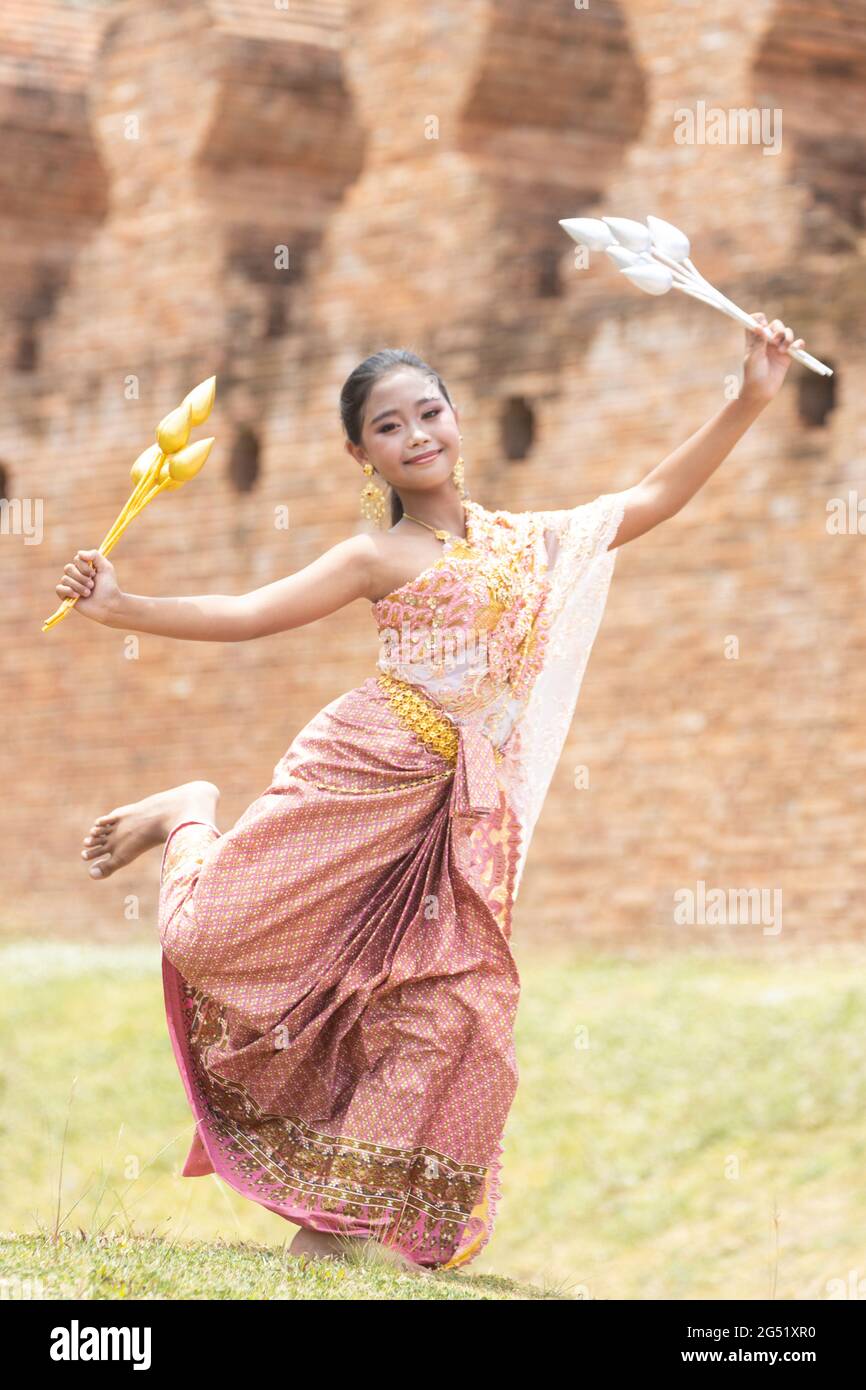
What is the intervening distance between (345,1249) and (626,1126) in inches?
189

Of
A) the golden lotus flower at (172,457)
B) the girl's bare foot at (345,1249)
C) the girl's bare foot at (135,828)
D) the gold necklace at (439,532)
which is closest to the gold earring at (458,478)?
the gold necklace at (439,532)

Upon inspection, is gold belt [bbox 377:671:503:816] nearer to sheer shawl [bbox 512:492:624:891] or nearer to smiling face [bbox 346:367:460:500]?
sheer shawl [bbox 512:492:624:891]

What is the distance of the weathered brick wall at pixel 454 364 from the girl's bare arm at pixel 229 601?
6.77 metres

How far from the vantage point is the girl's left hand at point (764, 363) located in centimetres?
425

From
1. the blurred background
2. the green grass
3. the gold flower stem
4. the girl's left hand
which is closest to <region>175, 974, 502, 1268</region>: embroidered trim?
the gold flower stem

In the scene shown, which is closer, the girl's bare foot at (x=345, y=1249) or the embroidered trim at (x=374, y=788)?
the girl's bare foot at (x=345, y=1249)

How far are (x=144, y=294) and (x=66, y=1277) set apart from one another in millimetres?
11091

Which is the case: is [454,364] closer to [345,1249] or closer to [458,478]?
[458,478]

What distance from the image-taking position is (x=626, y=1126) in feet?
28.8

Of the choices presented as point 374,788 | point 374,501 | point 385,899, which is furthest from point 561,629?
point 385,899

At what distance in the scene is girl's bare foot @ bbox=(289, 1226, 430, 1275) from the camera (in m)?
4.11

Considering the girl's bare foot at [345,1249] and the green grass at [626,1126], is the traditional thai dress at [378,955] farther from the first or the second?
the green grass at [626,1126]
